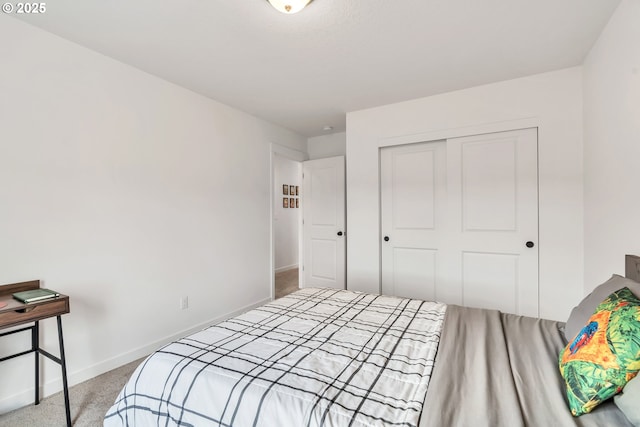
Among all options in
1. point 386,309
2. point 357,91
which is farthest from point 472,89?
point 386,309

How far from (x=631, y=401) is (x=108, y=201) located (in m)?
2.93

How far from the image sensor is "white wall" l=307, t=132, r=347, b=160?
436cm

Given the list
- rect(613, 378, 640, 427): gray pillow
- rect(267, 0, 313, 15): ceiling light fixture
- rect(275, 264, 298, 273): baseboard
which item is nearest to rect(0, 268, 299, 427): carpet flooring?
rect(613, 378, 640, 427): gray pillow

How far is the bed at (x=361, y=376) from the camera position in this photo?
88cm

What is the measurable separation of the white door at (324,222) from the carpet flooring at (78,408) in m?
2.52

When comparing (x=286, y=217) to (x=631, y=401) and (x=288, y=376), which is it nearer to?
(x=288, y=376)

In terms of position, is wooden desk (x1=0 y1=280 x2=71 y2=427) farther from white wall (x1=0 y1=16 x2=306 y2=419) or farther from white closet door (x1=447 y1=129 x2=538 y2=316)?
white closet door (x1=447 y1=129 x2=538 y2=316)

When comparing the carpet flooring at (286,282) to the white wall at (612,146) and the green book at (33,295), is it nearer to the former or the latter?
the green book at (33,295)

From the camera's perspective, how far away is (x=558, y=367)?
1086 millimetres

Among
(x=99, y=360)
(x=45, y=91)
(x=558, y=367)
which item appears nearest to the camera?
(x=558, y=367)

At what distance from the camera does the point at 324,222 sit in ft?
13.5

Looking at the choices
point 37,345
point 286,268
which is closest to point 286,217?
point 286,268

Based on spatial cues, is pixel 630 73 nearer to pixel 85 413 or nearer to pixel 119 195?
pixel 119 195

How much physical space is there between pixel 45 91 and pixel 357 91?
2438 millimetres
